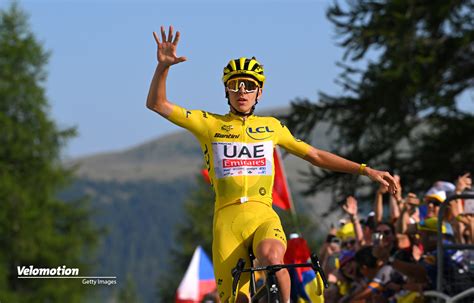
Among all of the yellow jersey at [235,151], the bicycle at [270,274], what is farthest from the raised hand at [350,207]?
the bicycle at [270,274]

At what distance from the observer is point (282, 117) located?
33062mm

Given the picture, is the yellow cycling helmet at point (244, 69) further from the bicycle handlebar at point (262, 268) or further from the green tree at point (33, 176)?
the green tree at point (33, 176)

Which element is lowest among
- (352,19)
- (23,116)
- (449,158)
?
(449,158)

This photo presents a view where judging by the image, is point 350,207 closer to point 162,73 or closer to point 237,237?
point 237,237

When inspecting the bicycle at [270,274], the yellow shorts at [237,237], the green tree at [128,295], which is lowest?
the bicycle at [270,274]

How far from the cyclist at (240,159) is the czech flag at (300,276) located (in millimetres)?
2239

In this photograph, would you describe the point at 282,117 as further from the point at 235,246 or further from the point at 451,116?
the point at 235,246

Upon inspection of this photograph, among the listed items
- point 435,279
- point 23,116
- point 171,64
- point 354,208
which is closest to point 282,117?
point 354,208

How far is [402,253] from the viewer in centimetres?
1273

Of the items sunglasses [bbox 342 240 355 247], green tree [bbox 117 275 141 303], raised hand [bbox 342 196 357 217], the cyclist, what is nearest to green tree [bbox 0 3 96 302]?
sunglasses [bbox 342 240 355 247]

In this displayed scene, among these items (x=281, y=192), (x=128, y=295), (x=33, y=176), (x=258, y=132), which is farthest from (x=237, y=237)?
(x=128, y=295)

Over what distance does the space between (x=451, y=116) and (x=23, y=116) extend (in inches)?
1231

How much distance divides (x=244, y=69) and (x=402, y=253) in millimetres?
3579

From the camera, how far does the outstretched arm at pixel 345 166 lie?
9766mm
